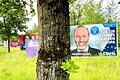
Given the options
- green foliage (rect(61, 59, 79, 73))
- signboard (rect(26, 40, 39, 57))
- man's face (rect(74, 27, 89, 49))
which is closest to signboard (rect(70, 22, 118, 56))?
man's face (rect(74, 27, 89, 49))

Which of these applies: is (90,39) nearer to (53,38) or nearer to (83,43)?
(83,43)

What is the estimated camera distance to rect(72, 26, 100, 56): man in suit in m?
19.4

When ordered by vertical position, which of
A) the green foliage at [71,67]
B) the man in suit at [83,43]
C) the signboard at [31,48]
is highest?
the green foliage at [71,67]

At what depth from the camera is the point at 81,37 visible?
19562 mm

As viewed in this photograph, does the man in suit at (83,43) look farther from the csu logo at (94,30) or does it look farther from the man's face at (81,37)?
the csu logo at (94,30)

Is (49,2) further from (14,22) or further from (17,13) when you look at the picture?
(14,22)

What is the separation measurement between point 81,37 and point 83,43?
16.6 inches

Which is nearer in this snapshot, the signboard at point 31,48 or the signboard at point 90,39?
the signboard at point 90,39

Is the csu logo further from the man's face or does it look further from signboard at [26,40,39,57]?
signboard at [26,40,39,57]

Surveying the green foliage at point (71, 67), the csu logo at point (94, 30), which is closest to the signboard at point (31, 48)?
the csu logo at point (94, 30)

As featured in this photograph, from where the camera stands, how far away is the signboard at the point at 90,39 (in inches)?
727

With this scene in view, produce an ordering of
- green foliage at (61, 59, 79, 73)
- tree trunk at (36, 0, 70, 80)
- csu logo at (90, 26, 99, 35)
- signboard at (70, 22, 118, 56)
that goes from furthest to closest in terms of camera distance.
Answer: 1. csu logo at (90, 26, 99, 35)
2. signboard at (70, 22, 118, 56)
3. tree trunk at (36, 0, 70, 80)
4. green foliage at (61, 59, 79, 73)

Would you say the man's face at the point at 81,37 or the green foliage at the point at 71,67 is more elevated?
the green foliage at the point at 71,67

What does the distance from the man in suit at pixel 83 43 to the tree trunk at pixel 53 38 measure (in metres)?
14.7
